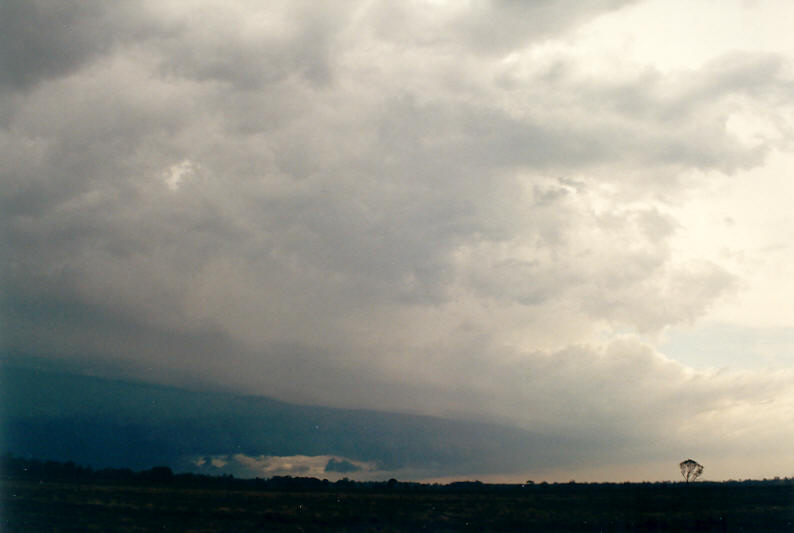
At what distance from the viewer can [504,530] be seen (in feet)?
198

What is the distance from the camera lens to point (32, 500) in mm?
69188

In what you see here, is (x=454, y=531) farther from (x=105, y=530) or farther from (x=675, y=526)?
(x=105, y=530)

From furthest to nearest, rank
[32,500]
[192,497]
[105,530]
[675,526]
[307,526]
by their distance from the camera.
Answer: [192,497]
[32,500]
[675,526]
[307,526]
[105,530]

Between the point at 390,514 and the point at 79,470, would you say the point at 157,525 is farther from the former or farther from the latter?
the point at 79,470

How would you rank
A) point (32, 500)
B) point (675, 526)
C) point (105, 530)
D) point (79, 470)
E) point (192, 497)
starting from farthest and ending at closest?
point (79, 470) → point (192, 497) → point (32, 500) → point (675, 526) → point (105, 530)

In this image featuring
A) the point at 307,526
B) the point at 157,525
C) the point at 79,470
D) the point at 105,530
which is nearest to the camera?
the point at 105,530

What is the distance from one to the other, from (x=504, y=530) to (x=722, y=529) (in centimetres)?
2129

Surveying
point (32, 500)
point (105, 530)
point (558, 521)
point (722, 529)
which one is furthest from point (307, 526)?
point (722, 529)

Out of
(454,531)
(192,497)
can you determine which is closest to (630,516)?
(454,531)

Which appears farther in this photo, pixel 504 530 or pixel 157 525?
pixel 504 530

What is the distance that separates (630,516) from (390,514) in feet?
86.4

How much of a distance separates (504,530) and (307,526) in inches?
722

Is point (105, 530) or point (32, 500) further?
point (32, 500)

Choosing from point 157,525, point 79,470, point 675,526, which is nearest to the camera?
point 157,525
